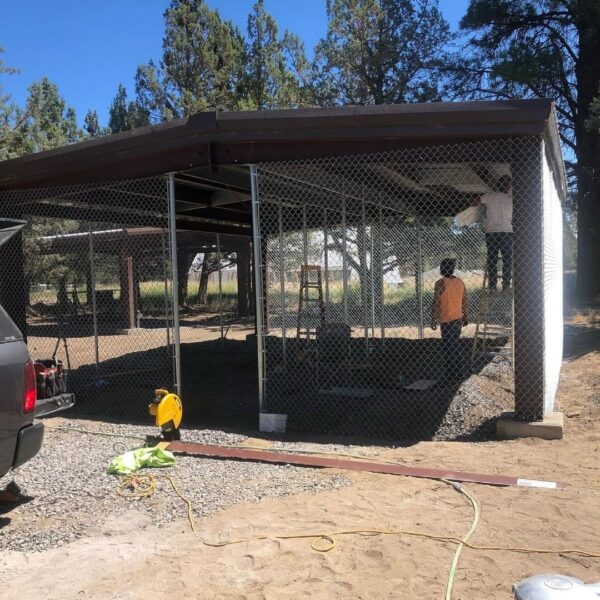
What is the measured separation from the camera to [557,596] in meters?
1.97

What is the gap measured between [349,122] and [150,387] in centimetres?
554

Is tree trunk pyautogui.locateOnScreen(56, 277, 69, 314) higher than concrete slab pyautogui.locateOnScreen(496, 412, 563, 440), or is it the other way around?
tree trunk pyautogui.locateOnScreen(56, 277, 69, 314)

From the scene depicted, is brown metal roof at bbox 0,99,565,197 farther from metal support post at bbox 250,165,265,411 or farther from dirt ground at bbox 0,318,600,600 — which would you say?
dirt ground at bbox 0,318,600,600

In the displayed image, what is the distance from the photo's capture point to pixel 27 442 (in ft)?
13.9

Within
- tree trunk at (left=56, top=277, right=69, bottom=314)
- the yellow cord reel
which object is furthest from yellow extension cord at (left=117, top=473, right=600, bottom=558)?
tree trunk at (left=56, top=277, right=69, bottom=314)

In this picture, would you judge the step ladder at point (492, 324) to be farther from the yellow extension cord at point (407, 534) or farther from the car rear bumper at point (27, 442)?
the car rear bumper at point (27, 442)

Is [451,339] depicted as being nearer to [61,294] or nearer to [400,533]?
[400,533]

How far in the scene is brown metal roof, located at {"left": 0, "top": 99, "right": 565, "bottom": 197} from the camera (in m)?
5.99

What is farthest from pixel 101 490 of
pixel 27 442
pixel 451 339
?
pixel 451 339

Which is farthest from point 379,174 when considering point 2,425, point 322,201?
point 2,425

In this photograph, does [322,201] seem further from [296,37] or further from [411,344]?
[296,37]

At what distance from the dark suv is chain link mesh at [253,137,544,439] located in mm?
3299

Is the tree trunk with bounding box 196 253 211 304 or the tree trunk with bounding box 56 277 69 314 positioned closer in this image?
the tree trunk with bounding box 56 277 69 314

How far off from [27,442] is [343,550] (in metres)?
2.32
